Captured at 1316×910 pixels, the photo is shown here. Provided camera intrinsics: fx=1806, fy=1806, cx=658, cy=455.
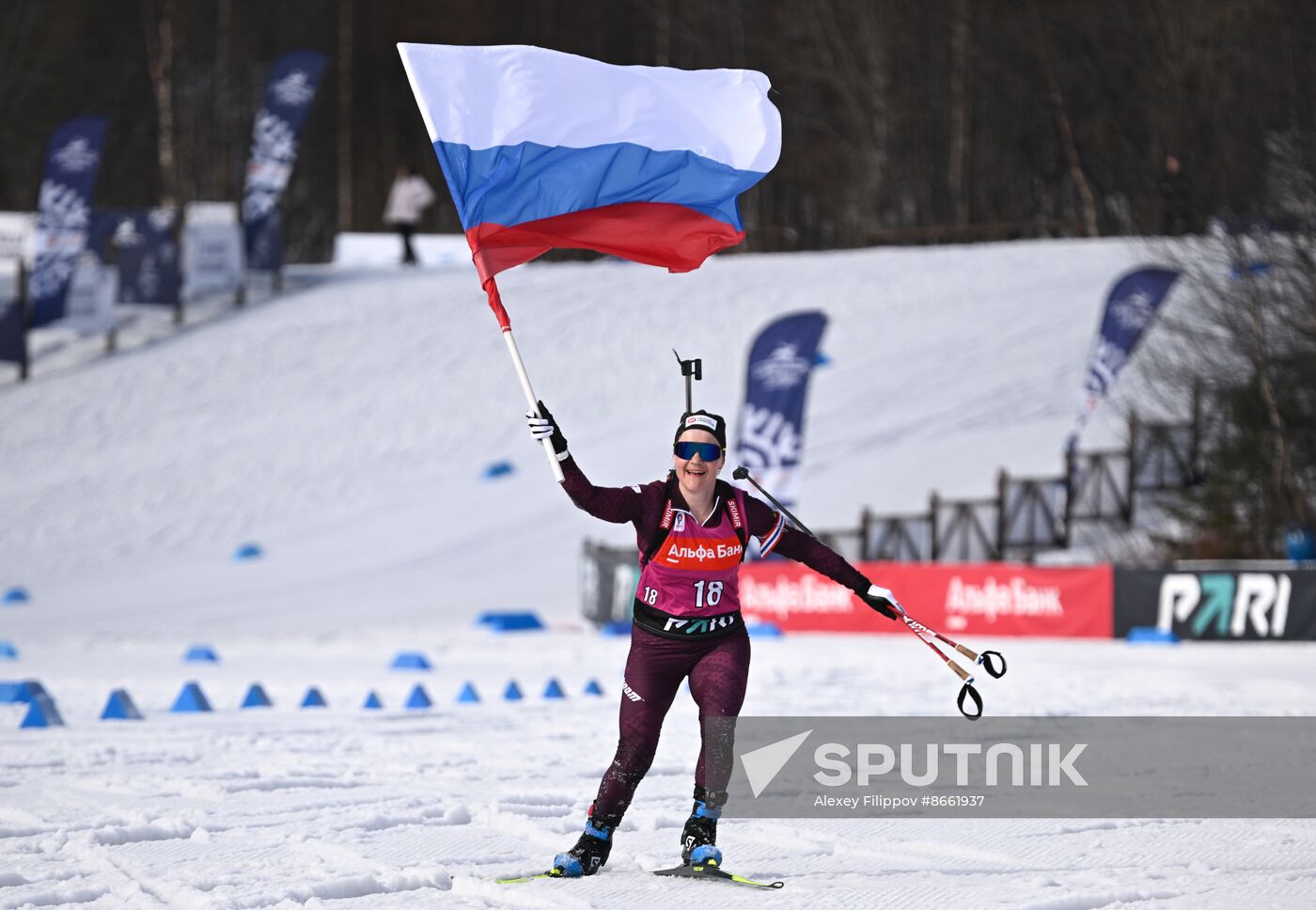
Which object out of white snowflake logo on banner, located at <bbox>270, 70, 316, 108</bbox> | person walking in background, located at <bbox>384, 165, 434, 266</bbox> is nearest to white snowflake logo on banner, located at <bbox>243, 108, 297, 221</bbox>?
white snowflake logo on banner, located at <bbox>270, 70, 316, 108</bbox>

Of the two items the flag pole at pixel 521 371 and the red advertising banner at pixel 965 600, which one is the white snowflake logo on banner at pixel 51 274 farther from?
the flag pole at pixel 521 371

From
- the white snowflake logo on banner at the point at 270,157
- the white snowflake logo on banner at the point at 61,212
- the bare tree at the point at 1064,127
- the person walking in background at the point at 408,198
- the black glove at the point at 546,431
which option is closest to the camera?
the black glove at the point at 546,431

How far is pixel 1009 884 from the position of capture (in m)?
6.17

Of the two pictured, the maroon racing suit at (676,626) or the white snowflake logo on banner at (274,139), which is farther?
the white snowflake logo on banner at (274,139)

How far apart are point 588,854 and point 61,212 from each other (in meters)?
28.0

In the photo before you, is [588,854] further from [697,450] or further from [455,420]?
[455,420]

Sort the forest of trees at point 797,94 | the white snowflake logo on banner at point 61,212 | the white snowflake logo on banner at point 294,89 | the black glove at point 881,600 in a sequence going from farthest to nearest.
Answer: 1. the forest of trees at point 797,94
2. the white snowflake logo on banner at point 294,89
3. the white snowflake logo on banner at point 61,212
4. the black glove at point 881,600

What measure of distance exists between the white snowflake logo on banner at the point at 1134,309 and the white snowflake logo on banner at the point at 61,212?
60.7ft

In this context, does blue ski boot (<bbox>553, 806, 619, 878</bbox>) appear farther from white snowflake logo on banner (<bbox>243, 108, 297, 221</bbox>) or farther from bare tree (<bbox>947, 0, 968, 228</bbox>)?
bare tree (<bbox>947, 0, 968, 228</bbox>)

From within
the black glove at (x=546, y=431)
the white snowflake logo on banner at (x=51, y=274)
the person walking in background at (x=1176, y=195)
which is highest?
the person walking in background at (x=1176, y=195)

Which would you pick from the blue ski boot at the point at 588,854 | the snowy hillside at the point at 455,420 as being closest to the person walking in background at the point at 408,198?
the snowy hillside at the point at 455,420

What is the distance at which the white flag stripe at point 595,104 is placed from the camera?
25.1 ft

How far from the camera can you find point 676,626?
6379 mm

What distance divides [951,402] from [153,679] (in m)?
17.3
